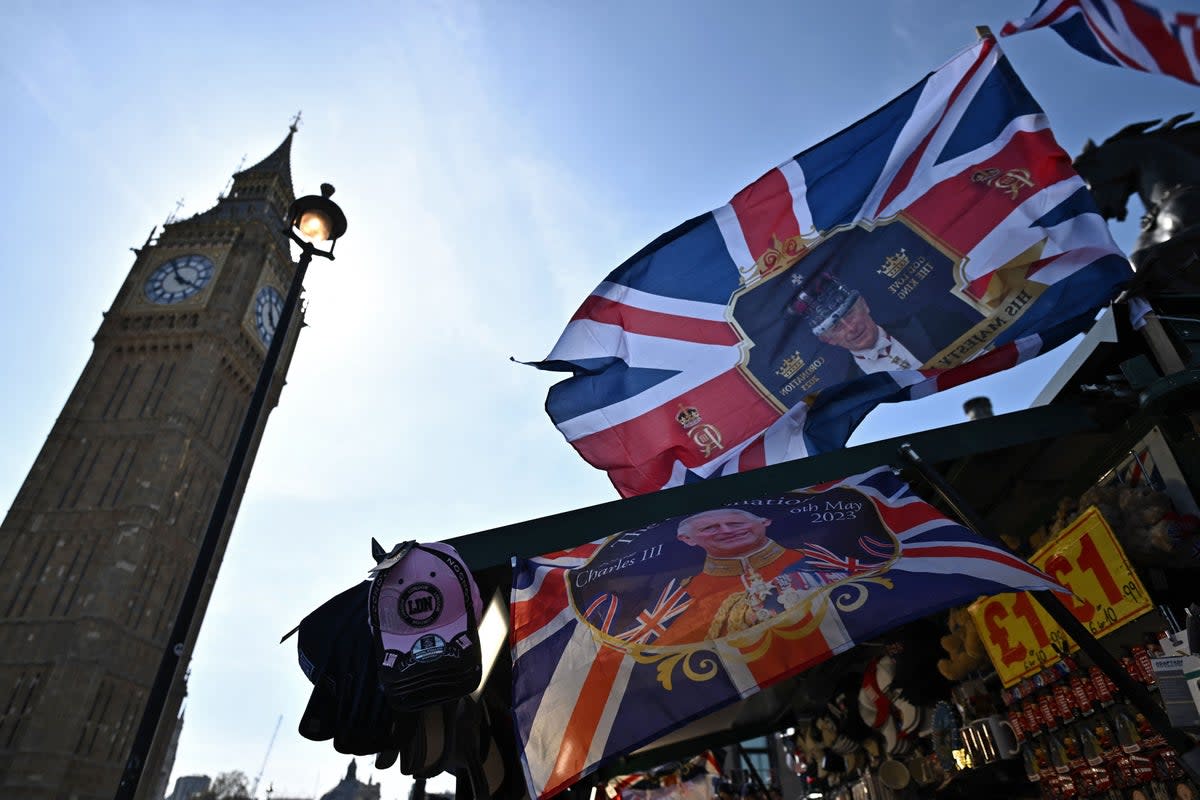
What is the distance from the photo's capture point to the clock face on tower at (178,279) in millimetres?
66438

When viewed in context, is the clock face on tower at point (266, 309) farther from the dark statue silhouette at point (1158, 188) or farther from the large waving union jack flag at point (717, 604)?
the large waving union jack flag at point (717, 604)

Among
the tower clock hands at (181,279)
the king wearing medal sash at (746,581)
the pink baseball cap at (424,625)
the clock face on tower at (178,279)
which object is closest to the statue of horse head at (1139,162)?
the king wearing medal sash at (746,581)

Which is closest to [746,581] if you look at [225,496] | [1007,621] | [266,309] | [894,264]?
[1007,621]

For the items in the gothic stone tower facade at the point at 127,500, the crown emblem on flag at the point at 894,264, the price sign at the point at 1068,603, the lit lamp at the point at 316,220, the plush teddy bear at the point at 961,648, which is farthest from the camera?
the gothic stone tower facade at the point at 127,500

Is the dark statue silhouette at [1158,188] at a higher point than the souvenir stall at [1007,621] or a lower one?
higher

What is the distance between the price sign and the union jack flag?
270 centimetres

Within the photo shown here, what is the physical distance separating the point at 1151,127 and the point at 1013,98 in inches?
98.6

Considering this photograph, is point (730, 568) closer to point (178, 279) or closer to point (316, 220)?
point (316, 220)

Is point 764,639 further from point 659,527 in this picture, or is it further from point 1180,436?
point 1180,436

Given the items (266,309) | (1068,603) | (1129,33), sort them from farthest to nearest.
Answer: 1. (266,309)
2. (1068,603)
3. (1129,33)

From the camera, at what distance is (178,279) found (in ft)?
221

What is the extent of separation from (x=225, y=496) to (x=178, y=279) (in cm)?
7020

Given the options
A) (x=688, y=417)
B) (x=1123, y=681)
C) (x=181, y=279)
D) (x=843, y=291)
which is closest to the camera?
(x=1123, y=681)

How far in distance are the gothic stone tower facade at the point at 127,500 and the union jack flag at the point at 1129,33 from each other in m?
46.6
